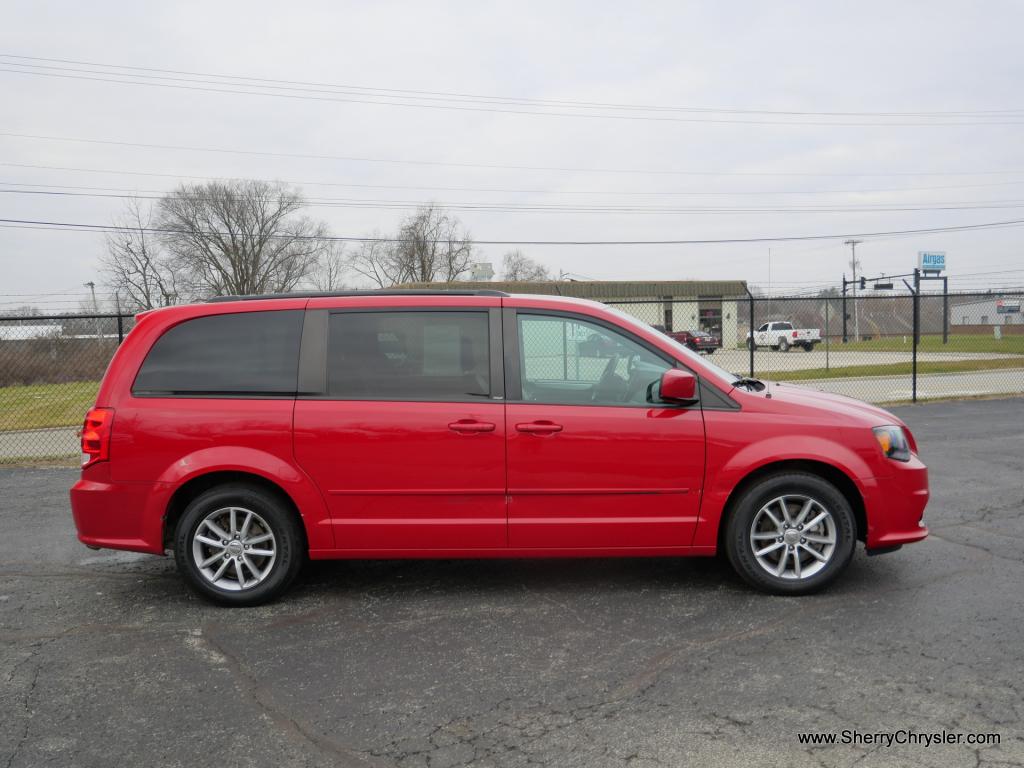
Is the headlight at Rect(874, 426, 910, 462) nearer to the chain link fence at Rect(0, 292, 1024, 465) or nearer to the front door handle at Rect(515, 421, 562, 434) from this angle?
the chain link fence at Rect(0, 292, 1024, 465)

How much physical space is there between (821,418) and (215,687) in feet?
11.6

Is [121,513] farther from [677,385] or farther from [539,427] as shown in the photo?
[677,385]

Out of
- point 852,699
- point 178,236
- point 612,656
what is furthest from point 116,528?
point 178,236

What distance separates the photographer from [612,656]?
370cm

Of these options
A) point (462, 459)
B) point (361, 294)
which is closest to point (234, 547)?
point (462, 459)

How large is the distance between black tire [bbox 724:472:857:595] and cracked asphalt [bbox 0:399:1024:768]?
0.35 ft

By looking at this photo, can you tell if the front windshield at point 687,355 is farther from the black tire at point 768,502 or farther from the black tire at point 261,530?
the black tire at point 261,530

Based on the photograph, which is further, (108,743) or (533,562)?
(533,562)

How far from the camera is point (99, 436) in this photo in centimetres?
442

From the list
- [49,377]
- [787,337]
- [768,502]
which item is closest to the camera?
[768,502]

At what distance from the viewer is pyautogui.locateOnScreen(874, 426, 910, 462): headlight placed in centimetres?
445

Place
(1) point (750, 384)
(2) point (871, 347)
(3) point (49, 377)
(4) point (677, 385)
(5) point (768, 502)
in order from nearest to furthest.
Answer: (4) point (677, 385), (5) point (768, 502), (1) point (750, 384), (3) point (49, 377), (2) point (871, 347)

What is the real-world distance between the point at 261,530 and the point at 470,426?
1.41 m

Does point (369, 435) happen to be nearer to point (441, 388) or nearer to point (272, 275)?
point (441, 388)
